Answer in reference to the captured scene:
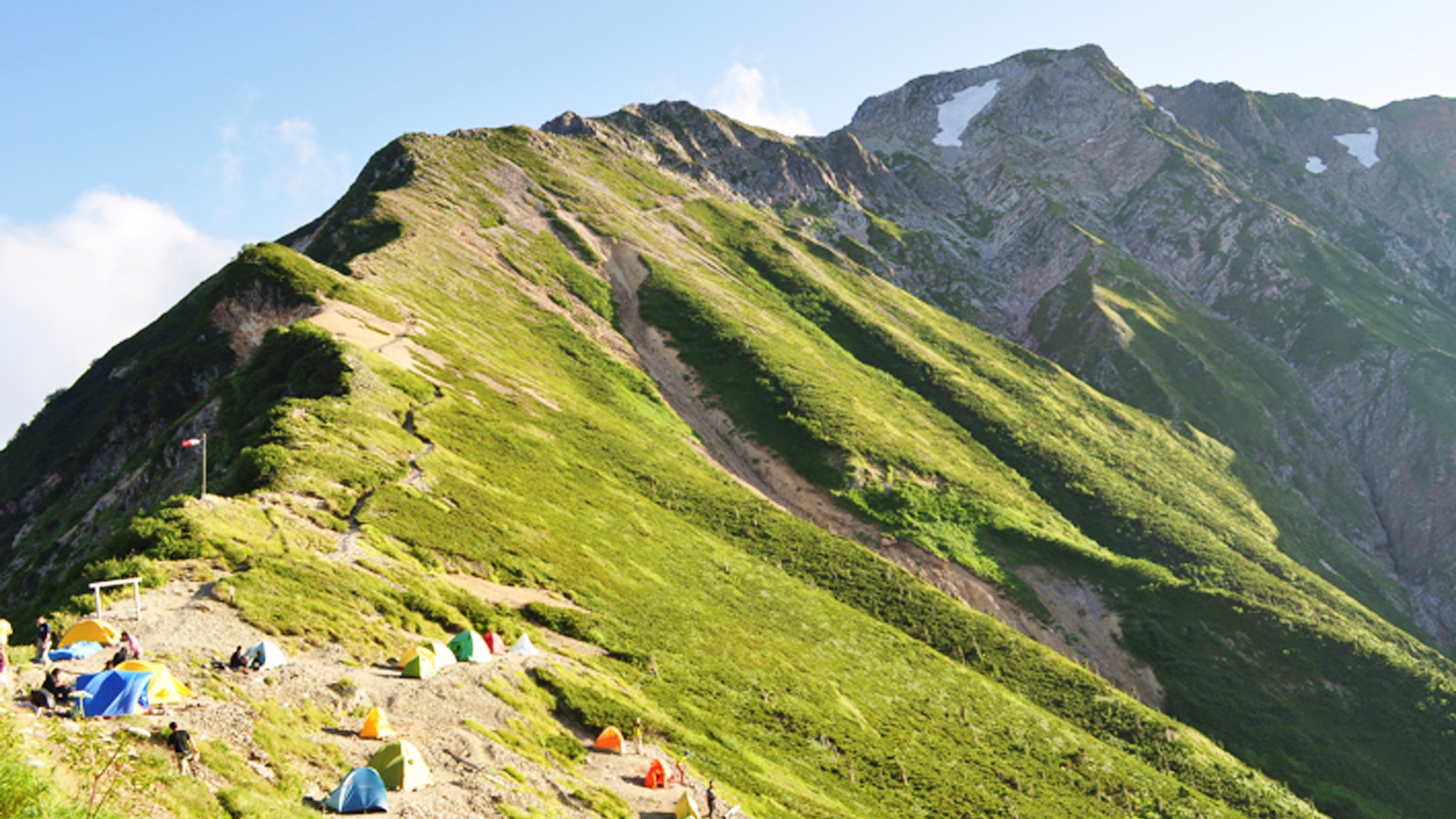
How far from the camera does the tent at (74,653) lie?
78.5ft

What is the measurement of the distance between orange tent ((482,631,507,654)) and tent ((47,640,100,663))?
48.1ft

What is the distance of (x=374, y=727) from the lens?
24.8 metres

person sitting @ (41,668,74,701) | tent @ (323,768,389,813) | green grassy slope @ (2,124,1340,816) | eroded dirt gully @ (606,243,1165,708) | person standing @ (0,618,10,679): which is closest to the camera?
Result: person sitting @ (41,668,74,701)

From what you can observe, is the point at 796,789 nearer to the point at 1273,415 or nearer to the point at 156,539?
the point at 156,539

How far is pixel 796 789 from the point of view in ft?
122

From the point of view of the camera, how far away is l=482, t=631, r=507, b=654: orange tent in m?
35.6

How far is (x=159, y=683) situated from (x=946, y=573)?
78576 millimetres

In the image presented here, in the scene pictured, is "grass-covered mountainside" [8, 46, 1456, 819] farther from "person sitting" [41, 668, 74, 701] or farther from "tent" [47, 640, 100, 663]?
"person sitting" [41, 668, 74, 701]

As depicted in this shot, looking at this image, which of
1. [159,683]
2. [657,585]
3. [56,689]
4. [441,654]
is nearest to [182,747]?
[159,683]

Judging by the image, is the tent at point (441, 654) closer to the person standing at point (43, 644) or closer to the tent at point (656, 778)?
the tent at point (656, 778)

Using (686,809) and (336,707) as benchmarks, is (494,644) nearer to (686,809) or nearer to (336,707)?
(336,707)

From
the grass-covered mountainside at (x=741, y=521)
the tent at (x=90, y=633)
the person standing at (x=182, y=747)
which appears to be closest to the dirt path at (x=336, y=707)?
the person standing at (x=182, y=747)

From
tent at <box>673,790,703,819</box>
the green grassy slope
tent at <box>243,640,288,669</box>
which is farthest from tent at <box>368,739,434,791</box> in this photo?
tent at <box>673,790,703,819</box>

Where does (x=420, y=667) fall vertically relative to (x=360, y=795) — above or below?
below
